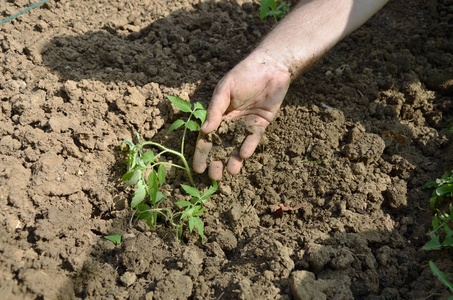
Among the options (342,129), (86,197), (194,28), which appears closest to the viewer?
(86,197)

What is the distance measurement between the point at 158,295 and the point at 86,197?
78cm

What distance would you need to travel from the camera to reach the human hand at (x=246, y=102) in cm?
244

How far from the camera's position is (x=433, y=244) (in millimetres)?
1961

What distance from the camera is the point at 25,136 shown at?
2.30 m

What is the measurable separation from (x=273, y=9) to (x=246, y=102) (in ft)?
3.91

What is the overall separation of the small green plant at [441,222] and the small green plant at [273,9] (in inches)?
71.3

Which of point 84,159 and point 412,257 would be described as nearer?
point 412,257

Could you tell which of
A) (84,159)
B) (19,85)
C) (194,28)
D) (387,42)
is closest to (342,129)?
(387,42)

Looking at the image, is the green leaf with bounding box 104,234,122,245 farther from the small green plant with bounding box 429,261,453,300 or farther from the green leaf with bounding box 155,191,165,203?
the small green plant with bounding box 429,261,453,300

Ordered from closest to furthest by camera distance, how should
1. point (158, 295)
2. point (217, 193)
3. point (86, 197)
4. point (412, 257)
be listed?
point (158, 295) → point (412, 257) → point (86, 197) → point (217, 193)

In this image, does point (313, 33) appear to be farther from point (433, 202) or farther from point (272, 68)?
point (433, 202)

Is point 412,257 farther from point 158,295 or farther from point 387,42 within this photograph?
point 387,42

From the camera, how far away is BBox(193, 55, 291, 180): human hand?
95.9 inches

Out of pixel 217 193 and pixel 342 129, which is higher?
pixel 342 129
